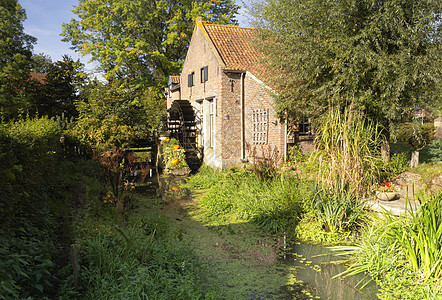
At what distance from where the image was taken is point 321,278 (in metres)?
4.61

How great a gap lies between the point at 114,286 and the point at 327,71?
27.5ft

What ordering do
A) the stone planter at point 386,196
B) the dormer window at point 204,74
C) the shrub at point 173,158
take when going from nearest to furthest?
the stone planter at point 386,196
the shrub at point 173,158
the dormer window at point 204,74

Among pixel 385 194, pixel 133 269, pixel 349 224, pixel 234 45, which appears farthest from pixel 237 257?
pixel 234 45

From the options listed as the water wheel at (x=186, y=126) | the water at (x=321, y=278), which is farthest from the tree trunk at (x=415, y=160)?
the water wheel at (x=186, y=126)

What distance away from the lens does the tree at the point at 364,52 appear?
7.79 m

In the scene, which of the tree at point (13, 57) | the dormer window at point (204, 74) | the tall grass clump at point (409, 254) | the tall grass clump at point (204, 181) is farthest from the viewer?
the tree at point (13, 57)

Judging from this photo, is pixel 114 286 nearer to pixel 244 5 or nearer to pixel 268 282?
pixel 268 282

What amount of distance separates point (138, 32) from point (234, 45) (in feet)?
36.4

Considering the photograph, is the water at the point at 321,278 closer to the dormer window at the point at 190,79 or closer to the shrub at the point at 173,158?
the shrub at the point at 173,158

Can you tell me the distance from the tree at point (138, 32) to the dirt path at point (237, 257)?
16464mm

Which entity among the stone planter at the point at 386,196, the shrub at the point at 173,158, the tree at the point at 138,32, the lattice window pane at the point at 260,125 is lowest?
the stone planter at the point at 386,196

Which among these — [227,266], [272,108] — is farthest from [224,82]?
[227,266]

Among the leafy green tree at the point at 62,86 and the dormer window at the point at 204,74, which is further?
the leafy green tree at the point at 62,86

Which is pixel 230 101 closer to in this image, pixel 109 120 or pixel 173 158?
pixel 173 158
